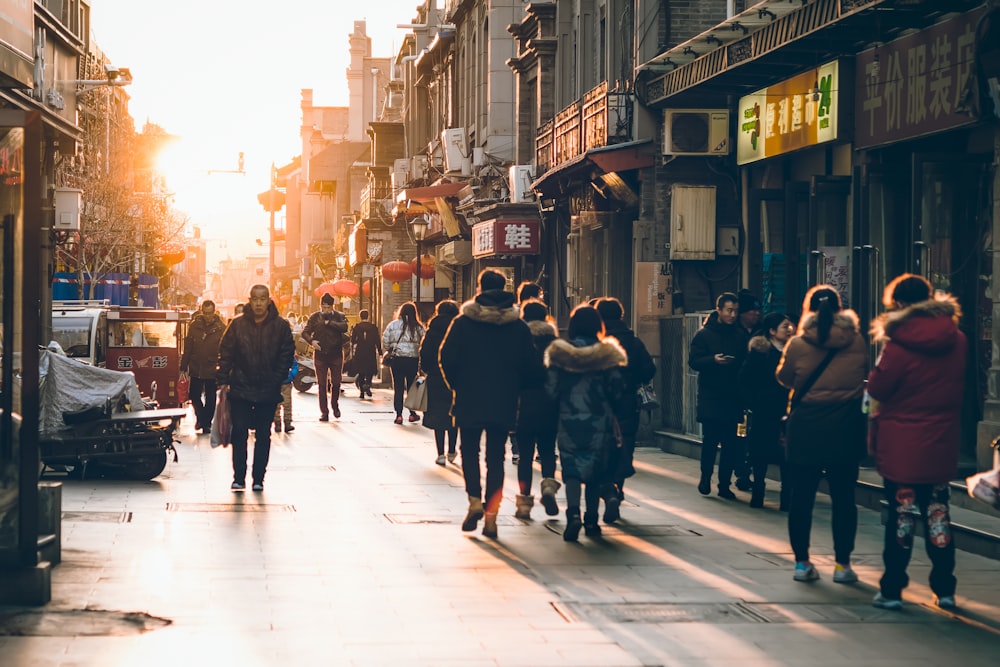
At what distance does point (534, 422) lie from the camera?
40.3 feet

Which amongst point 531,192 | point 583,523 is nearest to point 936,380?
point 583,523

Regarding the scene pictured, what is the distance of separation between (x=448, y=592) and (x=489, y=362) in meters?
2.83

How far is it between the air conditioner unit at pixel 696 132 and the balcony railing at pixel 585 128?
4.83 feet

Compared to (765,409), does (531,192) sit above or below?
above

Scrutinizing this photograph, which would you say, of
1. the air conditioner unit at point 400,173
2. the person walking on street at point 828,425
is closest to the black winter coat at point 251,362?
the person walking on street at point 828,425

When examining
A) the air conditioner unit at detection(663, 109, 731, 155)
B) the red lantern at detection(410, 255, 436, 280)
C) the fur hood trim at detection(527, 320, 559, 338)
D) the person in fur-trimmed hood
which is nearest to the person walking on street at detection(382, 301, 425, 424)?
the air conditioner unit at detection(663, 109, 731, 155)

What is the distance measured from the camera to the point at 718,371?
13820 mm

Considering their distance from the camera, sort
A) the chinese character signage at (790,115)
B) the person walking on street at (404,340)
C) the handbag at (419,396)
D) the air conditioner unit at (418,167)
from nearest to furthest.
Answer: the chinese character signage at (790,115), the handbag at (419,396), the person walking on street at (404,340), the air conditioner unit at (418,167)

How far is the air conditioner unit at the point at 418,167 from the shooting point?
159 ft

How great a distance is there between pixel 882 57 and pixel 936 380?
23.7 ft

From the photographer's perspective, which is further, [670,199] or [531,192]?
[531,192]

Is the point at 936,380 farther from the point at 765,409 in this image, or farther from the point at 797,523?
the point at 765,409

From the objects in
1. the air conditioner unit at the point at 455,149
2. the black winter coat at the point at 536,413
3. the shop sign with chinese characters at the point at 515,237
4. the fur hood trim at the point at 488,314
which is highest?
the air conditioner unit at the point at 455,149

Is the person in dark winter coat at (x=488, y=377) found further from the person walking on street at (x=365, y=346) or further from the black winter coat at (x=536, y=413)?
the person walking on street at (x=365, y=346)
